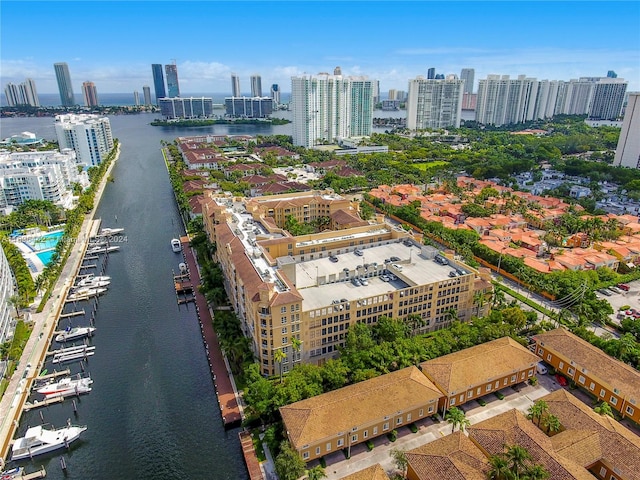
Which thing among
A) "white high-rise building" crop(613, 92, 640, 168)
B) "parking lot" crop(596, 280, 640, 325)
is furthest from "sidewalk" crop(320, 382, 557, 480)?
"white high-rise building" crop(613, 92, 640, 168)

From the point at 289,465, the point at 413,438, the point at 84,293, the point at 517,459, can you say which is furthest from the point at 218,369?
the point at 517,459

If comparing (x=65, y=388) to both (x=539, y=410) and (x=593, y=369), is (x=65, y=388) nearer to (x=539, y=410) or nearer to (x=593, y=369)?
(x=539, y=410)

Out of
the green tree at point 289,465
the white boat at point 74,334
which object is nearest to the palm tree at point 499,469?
the green tree at point 289,465

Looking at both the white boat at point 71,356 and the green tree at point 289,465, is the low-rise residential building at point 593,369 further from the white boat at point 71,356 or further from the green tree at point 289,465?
the white boat at point 71,356

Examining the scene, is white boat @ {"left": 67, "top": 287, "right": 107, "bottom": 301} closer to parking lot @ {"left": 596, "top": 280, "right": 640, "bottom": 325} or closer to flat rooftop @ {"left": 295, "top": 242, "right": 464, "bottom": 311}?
flat rooftop @ {"left": 295, "top": 242, "right": 464, "bottom": 311}

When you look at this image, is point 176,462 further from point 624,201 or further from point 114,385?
point 624,201
